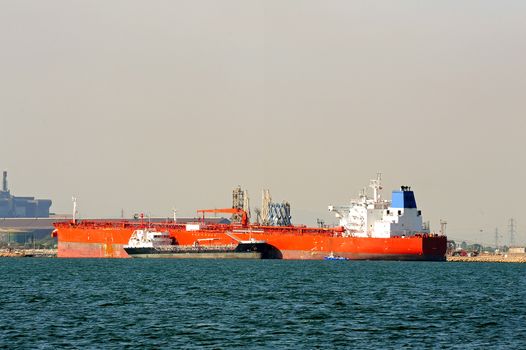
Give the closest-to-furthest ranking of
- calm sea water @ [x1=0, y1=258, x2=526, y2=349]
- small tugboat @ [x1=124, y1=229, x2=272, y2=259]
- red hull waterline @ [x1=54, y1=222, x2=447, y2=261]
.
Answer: calm sea water @ [x1=0, y1=258, x2=526, y2=349]
red hull waterline @ [x1=54, y1=222, x2=447, y2=261]
small tugboat @ [x1=124, y1=229, x2=272, y2=259]

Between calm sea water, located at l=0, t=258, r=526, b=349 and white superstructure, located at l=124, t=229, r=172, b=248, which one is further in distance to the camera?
white superstructure, located at l=124, t=229, r=172, b=248

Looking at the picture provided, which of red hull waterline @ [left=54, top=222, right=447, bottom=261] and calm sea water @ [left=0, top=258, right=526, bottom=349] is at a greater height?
red hull waterline @ [left=54, top=222, right=447, bottom=261]

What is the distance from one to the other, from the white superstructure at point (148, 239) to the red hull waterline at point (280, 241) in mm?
1470

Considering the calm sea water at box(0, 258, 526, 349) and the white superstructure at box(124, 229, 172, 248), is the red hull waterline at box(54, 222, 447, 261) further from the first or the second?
the calm sea water at box(0, 258, 526, 349)

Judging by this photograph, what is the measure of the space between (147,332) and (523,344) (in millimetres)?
14495

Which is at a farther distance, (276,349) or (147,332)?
(147,332)

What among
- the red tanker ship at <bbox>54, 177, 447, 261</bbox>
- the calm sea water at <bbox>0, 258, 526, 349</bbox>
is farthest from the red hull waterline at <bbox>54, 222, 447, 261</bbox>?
the calm sea water at <bbox>0, 258, 526, 349</bbox>

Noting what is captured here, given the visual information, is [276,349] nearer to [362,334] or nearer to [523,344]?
[362,334]

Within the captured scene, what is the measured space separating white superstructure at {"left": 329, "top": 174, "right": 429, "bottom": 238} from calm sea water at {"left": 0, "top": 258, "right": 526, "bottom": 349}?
100 feet

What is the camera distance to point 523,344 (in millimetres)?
38031

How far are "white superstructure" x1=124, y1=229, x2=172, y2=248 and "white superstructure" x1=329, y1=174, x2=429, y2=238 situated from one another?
70.0ft

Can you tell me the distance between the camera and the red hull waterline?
354ft

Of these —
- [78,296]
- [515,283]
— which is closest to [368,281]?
[515,283]

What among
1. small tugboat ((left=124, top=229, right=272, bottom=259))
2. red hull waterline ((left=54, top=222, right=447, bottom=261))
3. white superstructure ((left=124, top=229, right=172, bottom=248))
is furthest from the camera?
white superstructure ((left=124, top=229, right=172, bottom=248))
